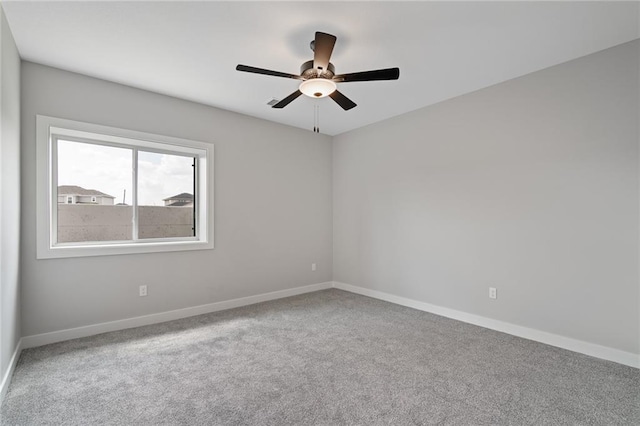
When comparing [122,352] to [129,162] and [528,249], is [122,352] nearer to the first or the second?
[129,162]

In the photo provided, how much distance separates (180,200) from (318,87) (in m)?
2.43

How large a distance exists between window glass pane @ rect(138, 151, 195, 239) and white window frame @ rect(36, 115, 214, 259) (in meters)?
0.08

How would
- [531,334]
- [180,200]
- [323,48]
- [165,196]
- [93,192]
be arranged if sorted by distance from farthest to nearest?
[180,200] < [165,196] < [93,192] < [531,334] < [323,48]

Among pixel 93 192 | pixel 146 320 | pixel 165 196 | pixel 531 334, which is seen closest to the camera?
pixel 531 334

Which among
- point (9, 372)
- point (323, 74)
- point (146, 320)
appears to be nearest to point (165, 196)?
point (146, 320)

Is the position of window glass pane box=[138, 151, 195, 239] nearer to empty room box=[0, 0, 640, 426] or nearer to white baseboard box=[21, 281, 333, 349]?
empty room box=[0, 0, 640, 426]

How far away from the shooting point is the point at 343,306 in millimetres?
4156

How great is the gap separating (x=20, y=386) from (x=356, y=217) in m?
4.06

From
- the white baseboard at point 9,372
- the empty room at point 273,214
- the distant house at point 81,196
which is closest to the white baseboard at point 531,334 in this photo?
the empty room at point 273,214

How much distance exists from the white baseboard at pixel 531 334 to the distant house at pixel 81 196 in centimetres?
370

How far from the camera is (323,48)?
2158 millimetres

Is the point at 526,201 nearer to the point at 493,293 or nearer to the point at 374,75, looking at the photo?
the point at 493,293

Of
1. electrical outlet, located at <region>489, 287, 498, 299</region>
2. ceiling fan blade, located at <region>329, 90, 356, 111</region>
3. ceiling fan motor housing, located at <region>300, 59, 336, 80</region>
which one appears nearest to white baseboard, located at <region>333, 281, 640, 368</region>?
electrical outlet, located at <region>489, 287, 498, 299</region>

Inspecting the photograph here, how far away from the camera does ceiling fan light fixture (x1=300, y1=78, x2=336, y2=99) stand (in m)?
2.49
